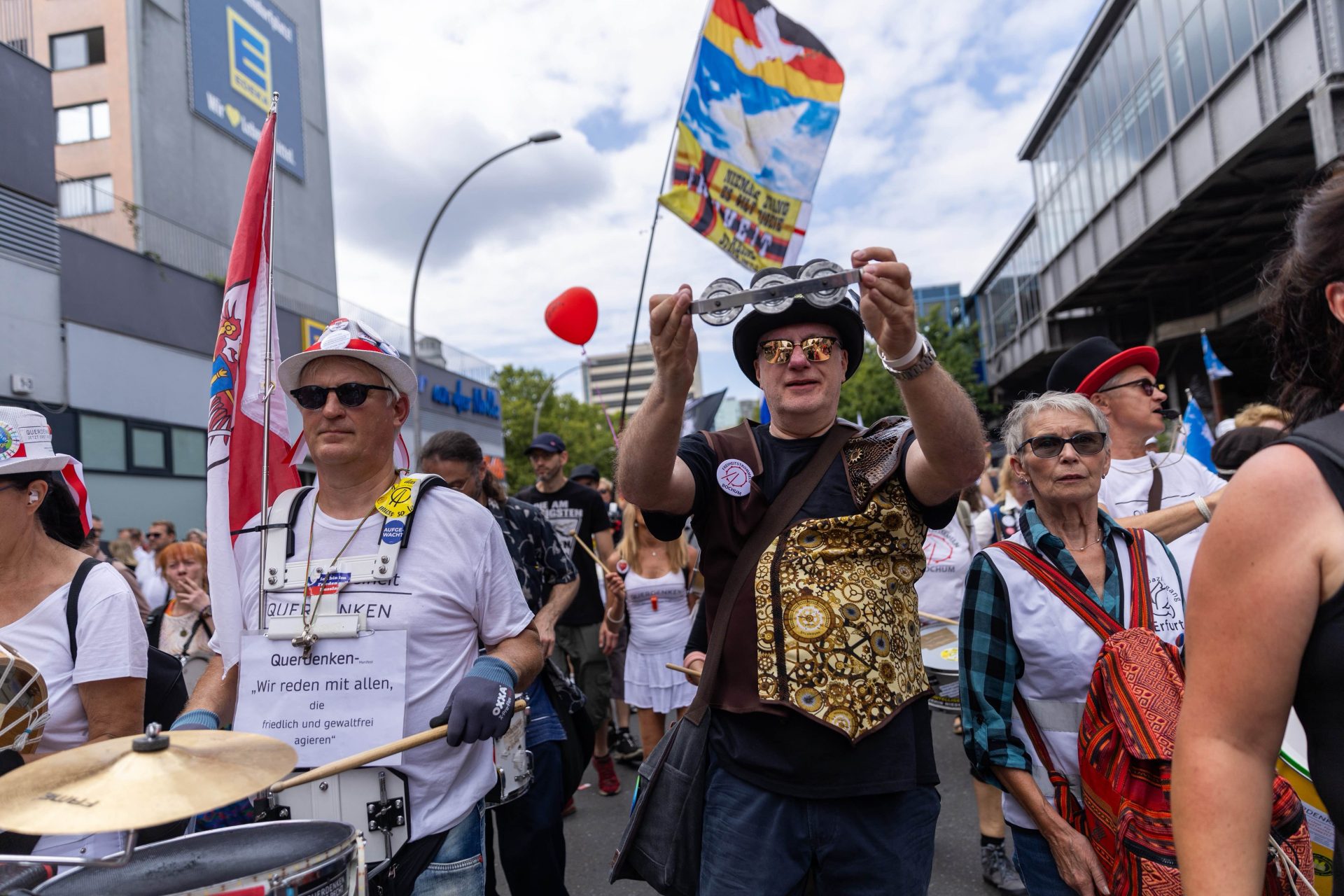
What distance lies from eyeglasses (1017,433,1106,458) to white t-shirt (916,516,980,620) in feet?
8.90

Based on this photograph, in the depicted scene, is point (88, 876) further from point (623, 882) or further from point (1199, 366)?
point (1199, 366)

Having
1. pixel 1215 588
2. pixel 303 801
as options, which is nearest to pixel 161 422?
pixel 303 801

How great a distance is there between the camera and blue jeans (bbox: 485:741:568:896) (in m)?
3.38

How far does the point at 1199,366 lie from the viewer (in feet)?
84.2

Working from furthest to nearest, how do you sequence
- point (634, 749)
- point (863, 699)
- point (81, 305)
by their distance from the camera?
point (81, 305), point (634, 749), point (863, 699)

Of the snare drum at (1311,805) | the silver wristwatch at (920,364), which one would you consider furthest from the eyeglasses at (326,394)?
the snare drum at (1311,805)

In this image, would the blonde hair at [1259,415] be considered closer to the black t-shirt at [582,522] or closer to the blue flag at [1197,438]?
the blue flag at [1197,438]

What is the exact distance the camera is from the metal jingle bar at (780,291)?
2.01 metres

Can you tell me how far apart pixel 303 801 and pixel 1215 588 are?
6.54 feet

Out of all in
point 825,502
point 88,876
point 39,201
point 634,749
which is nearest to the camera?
point 88,876

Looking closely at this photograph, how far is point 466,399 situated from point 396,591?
111 feet

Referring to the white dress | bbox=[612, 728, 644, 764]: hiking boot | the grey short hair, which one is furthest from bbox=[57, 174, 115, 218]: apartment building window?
the grey short hair

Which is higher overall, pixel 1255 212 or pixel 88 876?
pixel 1255 212

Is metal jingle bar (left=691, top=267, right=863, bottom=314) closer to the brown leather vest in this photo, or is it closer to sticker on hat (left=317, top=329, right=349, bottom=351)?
the brown leather vest
